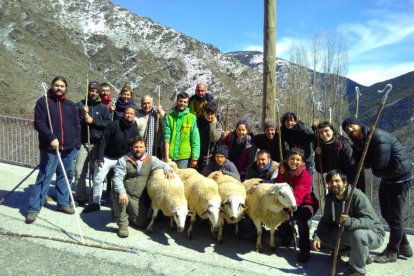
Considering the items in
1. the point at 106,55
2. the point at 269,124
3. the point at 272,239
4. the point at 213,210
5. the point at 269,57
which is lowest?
the point at 272,239

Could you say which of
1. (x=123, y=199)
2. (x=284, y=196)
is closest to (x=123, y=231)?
(x=123, y=199)

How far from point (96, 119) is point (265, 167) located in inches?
125

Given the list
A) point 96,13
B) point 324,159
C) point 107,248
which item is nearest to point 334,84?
point 324,159

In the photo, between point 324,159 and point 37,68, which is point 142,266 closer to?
point 324,159

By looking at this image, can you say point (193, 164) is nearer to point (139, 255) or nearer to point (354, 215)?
point (139, 255)

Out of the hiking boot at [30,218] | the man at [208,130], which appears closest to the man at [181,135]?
the man at [208,130]

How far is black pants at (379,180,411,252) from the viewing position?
5.31m

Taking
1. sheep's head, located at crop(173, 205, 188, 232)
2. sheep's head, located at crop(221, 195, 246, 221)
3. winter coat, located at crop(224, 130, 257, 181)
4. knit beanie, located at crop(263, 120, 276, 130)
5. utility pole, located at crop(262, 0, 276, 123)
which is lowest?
sheep's head, located at crop(173, 205, 188, 232)

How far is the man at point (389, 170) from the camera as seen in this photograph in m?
5.18

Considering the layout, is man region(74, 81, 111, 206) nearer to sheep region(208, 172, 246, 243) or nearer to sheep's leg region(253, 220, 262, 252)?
sheep region(208, 172, 246, 243)

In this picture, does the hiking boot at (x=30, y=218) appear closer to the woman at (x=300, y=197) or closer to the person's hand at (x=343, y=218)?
the woman at (x=300, y=197)

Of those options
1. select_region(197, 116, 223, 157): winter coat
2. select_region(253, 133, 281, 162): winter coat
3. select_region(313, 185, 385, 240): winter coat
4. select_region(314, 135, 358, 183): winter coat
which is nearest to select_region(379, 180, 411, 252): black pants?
select_region(313, 185, 385, 240): winter coat

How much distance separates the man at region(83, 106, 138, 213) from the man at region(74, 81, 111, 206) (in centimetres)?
37

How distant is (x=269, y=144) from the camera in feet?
22.5
